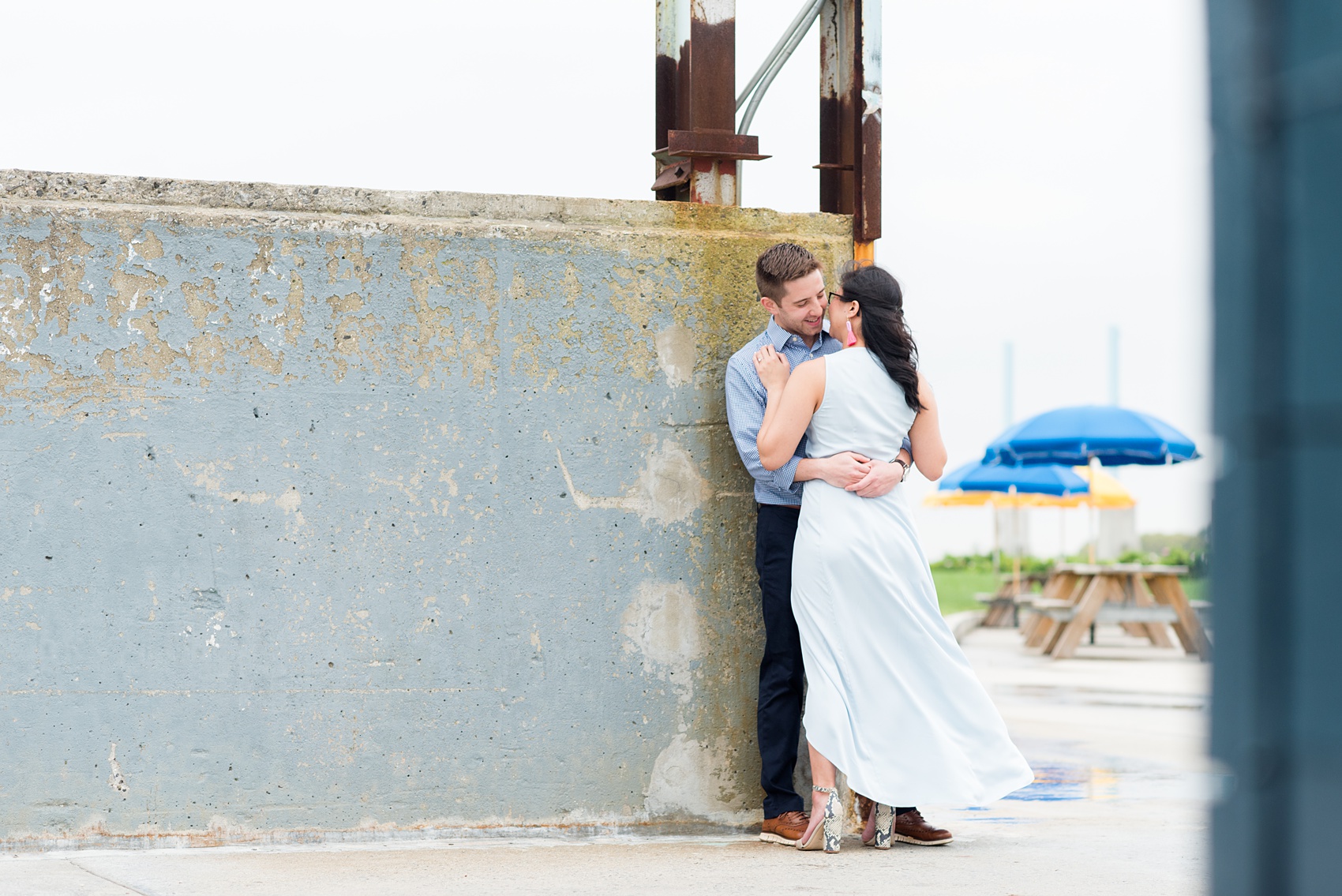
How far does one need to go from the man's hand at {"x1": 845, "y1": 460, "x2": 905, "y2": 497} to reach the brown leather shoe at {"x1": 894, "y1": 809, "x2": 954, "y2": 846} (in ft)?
3.04

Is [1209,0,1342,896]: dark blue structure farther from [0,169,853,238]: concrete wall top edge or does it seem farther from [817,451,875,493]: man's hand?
[0,169,853,238]: concrete wall top edge

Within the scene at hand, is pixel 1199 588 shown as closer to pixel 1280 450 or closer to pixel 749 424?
pixel 1280 450

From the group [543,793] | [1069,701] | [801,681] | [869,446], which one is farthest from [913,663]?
[1069,701]

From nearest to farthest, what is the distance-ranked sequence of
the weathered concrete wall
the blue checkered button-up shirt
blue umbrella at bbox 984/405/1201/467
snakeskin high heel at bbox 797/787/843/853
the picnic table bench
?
the weathered concrete wall < snakeskin high heel at bbox 797/787/843/853 < the blue checkered button-up shirt < blue umbrella at bbox 984/405/1201/467 < the picnic table bench

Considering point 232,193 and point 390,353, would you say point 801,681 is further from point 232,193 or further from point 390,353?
point 232,193

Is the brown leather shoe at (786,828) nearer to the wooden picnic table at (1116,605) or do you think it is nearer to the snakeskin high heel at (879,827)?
the snakeskin high heel at (879,827)

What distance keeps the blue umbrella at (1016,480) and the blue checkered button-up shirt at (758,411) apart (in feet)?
39.9

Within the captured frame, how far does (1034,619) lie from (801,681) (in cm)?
975

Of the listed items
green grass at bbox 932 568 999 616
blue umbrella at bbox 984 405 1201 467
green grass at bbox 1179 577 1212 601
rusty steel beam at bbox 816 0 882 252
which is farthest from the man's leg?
green grass at bbox 932 568 999 616

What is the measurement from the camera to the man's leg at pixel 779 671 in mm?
3736

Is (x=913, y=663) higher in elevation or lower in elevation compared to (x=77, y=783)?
higher

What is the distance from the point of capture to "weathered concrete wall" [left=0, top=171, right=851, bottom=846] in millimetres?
3510

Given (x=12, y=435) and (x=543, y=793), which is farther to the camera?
(x=543, y=793)

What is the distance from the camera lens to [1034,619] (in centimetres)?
1296
